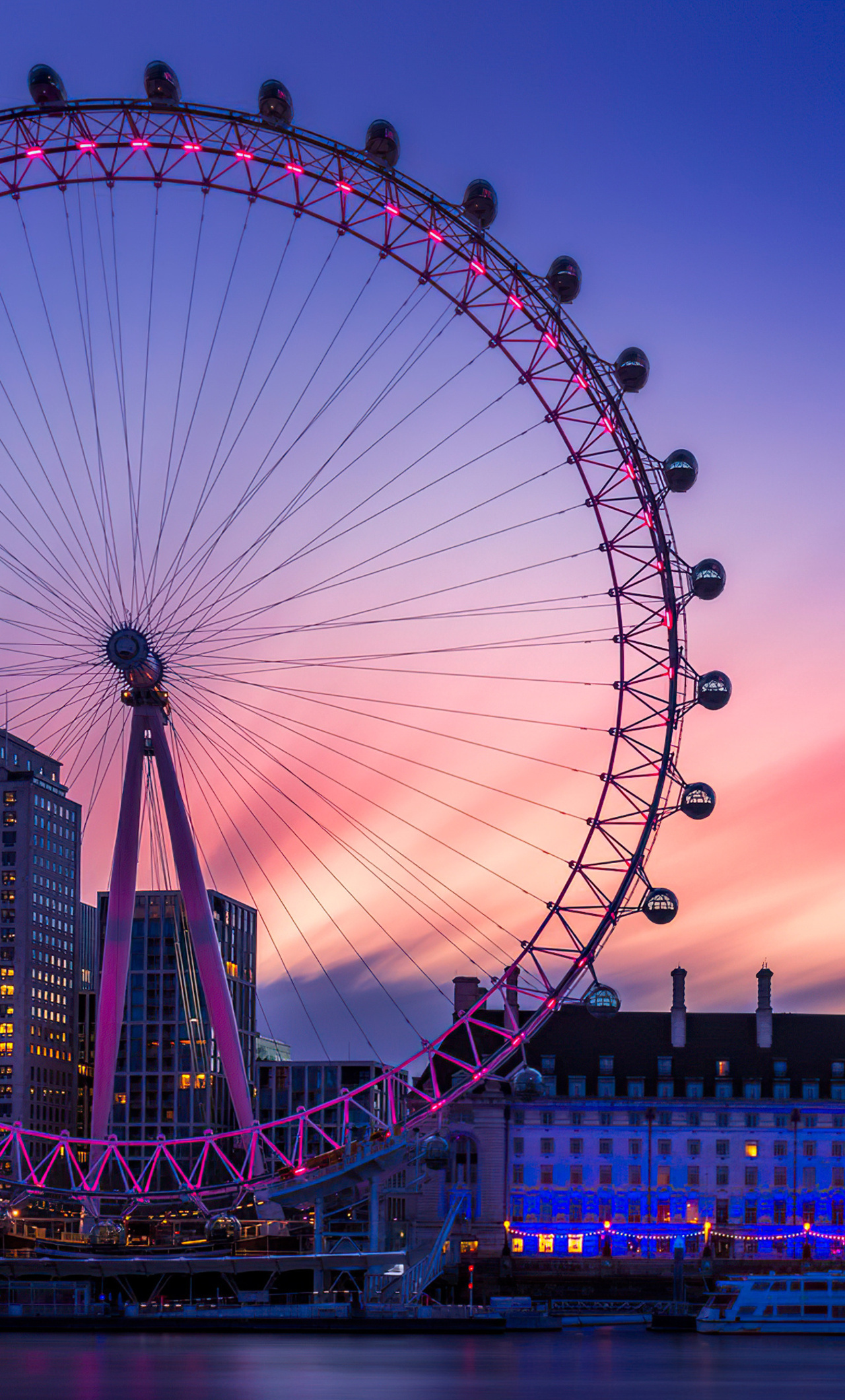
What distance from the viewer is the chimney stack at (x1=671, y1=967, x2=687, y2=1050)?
427 ft

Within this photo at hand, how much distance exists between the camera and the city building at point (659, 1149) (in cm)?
12288

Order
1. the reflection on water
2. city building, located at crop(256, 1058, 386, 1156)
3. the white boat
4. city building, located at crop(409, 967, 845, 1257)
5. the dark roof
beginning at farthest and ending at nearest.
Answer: city building, located at crop(256, 1058, 386, 1156)
the dark roof
city building, located at crop(409, 967, 845, 1257)
the white boat
the reflection on water

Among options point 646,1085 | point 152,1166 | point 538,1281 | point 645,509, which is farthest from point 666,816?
point 646,1085

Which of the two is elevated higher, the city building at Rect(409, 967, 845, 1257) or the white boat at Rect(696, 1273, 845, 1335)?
the city building at Rect(409, 967, 845, 1257)

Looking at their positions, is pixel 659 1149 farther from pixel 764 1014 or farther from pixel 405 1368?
pixel 405 1368

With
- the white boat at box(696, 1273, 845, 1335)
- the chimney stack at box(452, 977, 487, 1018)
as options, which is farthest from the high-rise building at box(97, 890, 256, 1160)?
the white boat at box(696, 1273, 845, 1335)

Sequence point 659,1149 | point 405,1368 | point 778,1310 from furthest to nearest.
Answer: point 659,1149 < point 778,1310 < point 405,1368

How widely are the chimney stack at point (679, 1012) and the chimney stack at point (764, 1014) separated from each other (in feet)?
16.4

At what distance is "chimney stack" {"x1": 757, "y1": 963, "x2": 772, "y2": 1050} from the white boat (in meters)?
29.2

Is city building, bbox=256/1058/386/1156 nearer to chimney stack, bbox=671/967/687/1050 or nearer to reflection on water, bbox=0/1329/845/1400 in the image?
chimney stack, bbox=671/967/687/1050

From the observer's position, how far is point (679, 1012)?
5153 inches

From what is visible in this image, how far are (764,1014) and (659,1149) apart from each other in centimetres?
1209

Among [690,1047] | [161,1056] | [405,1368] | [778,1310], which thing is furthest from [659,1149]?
[161,1056]

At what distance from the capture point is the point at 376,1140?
80.2 metres
